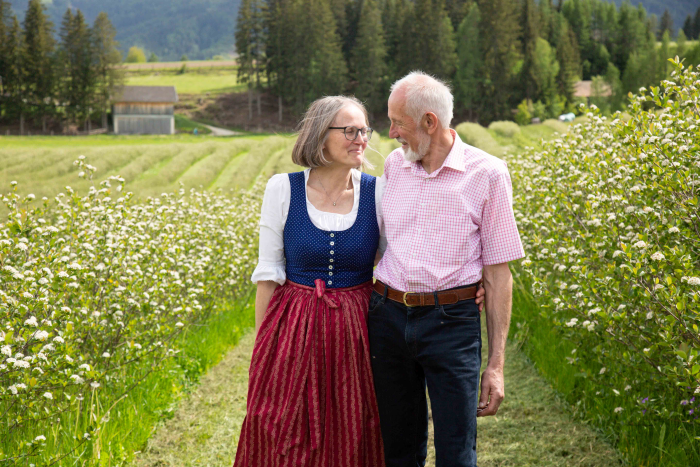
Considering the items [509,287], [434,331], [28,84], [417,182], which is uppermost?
[28,84]

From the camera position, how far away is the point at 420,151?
287 centimetres

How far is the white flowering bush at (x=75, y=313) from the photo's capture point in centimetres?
338

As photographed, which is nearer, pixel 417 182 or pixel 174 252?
pixel 417 182

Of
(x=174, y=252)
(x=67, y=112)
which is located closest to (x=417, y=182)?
(x=174, y=252)

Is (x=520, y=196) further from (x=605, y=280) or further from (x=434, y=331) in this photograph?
(x=434, y=331)

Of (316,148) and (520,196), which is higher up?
(316,148)

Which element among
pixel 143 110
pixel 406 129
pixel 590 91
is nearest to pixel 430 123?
pixel 406 129

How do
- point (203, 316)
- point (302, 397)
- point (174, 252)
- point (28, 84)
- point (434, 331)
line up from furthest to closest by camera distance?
1. point (28, 84)
2. point (203, 316)
3. point (174, 252)
4. point (302, 397)
5. point (434, 331)

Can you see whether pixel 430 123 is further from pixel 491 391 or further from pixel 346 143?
pixel 491 391

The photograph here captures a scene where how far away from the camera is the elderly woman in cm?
292

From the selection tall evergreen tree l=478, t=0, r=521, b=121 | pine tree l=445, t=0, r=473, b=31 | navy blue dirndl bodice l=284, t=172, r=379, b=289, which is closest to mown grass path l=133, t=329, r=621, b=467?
navy blue dirndl bodice l=284, t=172, r=379, b=289

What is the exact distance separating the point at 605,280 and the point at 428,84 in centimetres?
163

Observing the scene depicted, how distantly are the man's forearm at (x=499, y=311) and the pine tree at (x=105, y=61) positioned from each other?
59763 millimetres

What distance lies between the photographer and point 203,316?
678 cm
